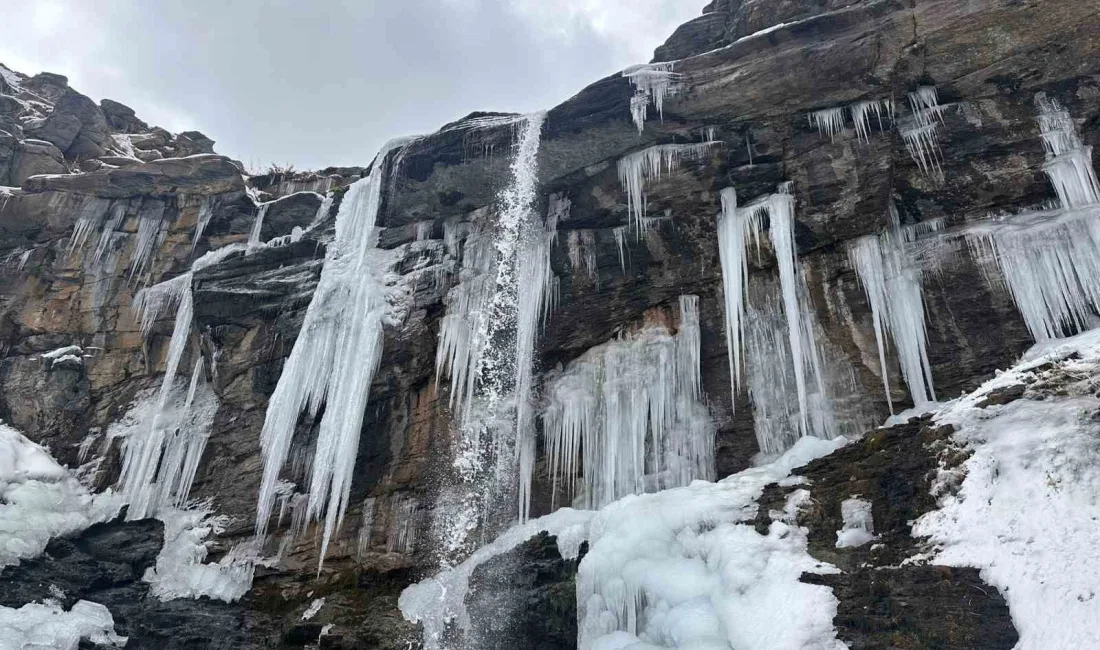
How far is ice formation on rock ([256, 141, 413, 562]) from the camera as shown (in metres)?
14.0

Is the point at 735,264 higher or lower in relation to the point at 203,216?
lower

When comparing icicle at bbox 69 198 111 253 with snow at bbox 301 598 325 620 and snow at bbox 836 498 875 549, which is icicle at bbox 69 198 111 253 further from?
snow at bbox 836 498 875 549

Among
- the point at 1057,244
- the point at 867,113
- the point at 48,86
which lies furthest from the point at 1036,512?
the point at 48,86

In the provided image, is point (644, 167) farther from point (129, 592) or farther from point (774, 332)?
point (129, 592)

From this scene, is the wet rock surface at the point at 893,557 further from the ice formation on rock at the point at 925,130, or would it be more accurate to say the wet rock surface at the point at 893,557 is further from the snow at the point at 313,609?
the snow at the point at 313,609

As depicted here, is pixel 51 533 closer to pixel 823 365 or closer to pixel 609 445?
pixel 609 445

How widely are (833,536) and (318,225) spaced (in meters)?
12.8

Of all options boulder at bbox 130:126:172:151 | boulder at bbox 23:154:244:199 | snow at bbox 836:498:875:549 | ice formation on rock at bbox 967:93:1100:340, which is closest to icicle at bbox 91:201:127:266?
boulder at bbox 23:154:244:199

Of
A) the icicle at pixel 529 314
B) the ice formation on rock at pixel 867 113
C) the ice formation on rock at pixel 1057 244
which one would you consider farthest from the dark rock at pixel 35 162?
the ice formation on rock at pixel 1057 244

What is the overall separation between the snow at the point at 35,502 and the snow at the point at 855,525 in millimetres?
13897

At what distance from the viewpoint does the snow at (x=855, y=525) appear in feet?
24.2

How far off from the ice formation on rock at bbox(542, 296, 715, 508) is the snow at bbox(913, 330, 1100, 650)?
5222 mm

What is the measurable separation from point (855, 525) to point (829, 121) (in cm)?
757

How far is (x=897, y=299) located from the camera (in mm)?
11852
